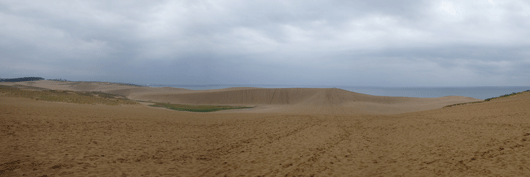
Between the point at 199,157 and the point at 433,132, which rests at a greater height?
the point at 433,132

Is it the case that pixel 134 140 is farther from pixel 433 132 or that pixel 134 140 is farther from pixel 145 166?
pixel 433 132

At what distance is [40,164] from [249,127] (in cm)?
915

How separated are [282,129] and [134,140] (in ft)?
22.9

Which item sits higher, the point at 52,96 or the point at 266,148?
the point at 52,96

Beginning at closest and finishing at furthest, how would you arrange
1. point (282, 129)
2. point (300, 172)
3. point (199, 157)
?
point (300, 172) → point (199, 157) → point (282, 129)

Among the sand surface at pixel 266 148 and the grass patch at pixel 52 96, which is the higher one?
the grass patch at pixel 52 96

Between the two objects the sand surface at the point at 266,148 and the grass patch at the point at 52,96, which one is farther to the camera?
the grass patch at the point at 52,96

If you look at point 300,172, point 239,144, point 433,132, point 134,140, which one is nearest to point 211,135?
point 239,144

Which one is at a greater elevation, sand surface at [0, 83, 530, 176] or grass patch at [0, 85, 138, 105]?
grass patch at [0, 85, 138, 105]

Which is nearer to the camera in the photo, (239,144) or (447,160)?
(447,160)

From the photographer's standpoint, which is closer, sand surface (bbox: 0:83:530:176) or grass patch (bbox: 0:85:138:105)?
sand surface (bbox: 0:83:530:176)

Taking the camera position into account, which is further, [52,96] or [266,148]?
[52,96]

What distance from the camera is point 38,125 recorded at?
10.3 m

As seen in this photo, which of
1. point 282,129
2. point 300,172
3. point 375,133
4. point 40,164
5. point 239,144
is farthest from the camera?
point 282,129
